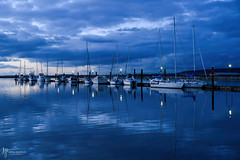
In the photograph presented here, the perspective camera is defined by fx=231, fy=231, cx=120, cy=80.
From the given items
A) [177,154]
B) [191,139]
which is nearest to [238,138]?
[191,139]

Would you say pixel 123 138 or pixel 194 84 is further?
pixel 194 84

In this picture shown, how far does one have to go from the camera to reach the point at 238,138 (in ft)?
37.2

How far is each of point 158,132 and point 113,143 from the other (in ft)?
10.3

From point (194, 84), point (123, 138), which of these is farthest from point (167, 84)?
point (123, 138)

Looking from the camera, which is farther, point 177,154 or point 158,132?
point 158,132

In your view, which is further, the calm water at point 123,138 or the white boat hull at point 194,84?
the white boat hull at point 194,84

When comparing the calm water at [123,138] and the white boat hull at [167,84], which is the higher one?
the white boat hull at [167,84]

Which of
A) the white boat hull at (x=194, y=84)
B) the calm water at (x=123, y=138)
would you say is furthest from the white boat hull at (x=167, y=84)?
the calm water at (x=123, y=138)

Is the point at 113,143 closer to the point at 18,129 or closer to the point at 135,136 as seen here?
the point at 135,136

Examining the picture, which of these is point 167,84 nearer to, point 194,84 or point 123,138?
point 194,84

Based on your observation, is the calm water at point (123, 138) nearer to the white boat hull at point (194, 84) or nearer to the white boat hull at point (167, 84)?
the white boat hull at point (167, 84)

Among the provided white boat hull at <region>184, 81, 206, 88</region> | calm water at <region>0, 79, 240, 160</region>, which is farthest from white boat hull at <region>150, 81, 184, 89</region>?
calm water at <region>0, 79, 240, 160</region>

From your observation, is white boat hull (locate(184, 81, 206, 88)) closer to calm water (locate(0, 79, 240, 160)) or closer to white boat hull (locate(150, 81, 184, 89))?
white boat hull (locate(150, 81, 184, 89))

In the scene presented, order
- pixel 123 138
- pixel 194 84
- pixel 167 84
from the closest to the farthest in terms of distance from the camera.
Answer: pixel 123 138, pixel 194 84, pixel 167 84
